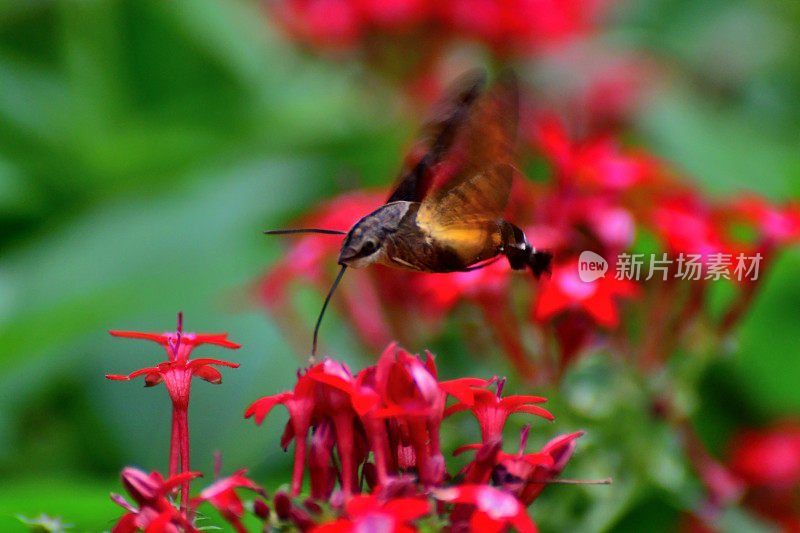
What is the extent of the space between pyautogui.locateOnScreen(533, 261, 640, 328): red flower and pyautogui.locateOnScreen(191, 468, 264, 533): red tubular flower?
0.97 ft

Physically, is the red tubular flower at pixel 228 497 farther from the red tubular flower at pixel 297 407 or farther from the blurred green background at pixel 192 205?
the blurred green background at pixel 192 205

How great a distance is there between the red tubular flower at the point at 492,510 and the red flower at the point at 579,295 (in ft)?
0.96

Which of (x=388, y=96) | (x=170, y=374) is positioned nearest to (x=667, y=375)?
(x=170, y=374)

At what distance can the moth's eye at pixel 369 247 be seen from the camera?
518 millimetres

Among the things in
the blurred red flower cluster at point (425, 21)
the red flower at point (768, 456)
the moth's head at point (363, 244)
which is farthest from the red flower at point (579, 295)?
the blurred red flower cluster at point (425, 21)

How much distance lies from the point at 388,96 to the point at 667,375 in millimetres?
730

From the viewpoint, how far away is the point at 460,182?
0.60 metres

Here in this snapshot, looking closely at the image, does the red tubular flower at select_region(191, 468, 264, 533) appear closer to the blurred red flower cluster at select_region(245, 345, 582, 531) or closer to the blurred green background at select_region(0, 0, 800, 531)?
the blurred red flower cluster at select_region(245, 345, 582, 531)

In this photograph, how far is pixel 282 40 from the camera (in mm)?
1606

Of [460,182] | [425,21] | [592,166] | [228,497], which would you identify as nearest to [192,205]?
[425,21]

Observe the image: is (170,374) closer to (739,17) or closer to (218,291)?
(218,291)

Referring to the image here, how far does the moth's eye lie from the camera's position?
518 mm

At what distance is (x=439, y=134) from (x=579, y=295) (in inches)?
7.3

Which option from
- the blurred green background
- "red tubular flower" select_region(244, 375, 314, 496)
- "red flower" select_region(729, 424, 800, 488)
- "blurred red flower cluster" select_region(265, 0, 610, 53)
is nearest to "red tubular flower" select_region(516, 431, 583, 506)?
"red tubular flower" select_region(244, 375, 314, 496)
